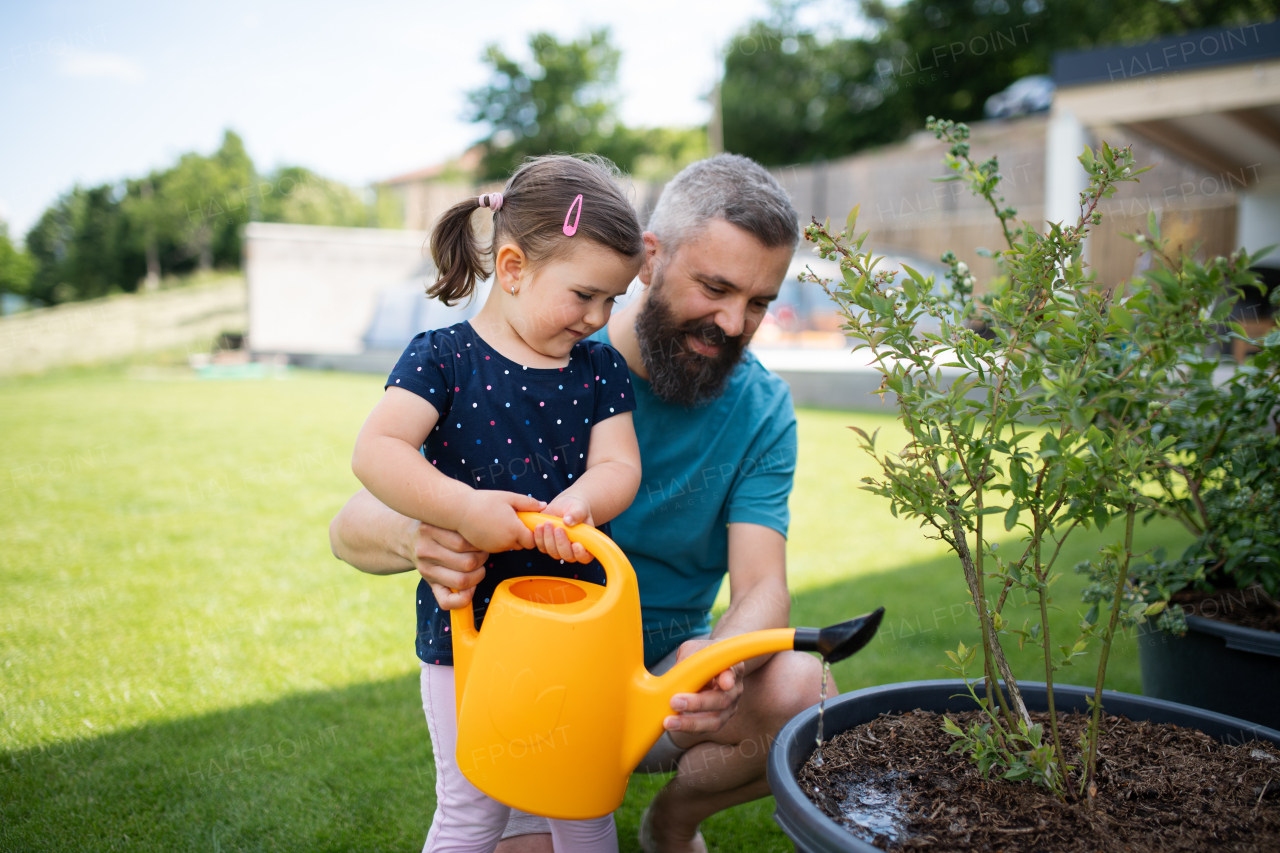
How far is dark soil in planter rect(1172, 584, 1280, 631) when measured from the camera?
5.80 ft

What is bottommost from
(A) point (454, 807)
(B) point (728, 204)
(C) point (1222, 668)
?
(A) point (454, 807)

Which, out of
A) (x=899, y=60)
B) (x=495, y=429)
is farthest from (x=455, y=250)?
(x=899, y=60)

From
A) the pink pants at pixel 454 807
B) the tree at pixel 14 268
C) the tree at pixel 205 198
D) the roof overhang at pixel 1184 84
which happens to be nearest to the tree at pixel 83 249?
the tree at pixel 14 268

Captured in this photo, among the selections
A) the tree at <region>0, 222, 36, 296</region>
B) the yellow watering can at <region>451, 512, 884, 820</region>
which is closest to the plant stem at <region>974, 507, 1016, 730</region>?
the yellow watering can at <region>451, 512, 884, 820</region>

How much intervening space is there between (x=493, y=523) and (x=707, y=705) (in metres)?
0.44

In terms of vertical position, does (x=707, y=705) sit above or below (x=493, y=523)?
below

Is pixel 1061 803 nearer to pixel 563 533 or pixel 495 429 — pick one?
pixel 563 533

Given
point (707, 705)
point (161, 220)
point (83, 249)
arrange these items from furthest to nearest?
1. point (83, 249)
2. point (161, 220)
3. point (707, 705)

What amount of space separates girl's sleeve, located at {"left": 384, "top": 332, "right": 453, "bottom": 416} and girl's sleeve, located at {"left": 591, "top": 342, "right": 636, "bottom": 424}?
0.29 meters

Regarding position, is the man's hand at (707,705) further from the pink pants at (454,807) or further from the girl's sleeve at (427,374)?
the girl's sleeve at (427,374)

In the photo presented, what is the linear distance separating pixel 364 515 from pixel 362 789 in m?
0.87

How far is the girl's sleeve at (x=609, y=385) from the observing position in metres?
1.51

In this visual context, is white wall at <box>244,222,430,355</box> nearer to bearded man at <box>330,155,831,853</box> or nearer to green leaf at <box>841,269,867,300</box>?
bearded man at <box>330,155,831,853</box>

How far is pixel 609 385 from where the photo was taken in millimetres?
1532
